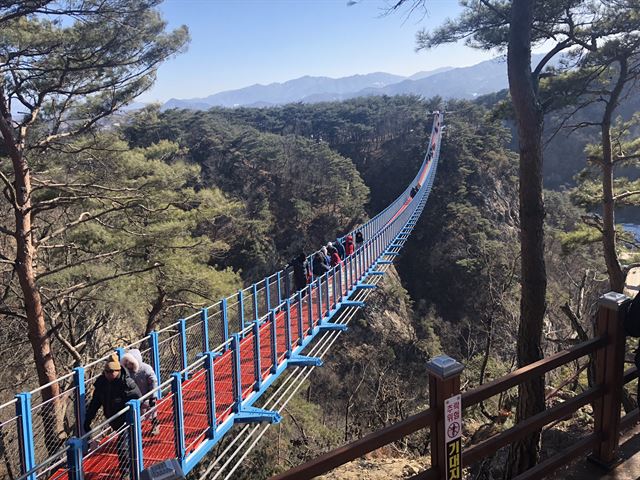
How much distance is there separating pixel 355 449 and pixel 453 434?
36 cm

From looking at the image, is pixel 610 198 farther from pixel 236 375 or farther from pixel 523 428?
pixel 523 428

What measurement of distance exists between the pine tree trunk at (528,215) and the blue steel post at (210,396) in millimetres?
2407

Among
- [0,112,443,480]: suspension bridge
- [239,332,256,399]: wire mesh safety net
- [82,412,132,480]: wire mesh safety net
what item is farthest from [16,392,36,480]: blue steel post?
[239,332,256,399]: wire mesh safety net

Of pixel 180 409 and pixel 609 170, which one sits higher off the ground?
pixel 609 170

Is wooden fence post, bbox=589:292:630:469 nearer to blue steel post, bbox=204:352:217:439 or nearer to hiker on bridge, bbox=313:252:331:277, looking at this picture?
blue steel post, bbox=204:352:217:439

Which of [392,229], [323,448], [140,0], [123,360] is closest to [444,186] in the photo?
[392,229]

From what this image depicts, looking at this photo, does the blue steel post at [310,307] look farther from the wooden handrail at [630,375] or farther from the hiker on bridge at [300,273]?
the wooden handrail at [630,375]

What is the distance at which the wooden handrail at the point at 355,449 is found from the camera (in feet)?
4.33

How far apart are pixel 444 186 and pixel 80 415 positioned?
3125 cm

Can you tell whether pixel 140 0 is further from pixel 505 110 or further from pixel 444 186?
pixel 444 186

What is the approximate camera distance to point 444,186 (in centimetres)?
3297

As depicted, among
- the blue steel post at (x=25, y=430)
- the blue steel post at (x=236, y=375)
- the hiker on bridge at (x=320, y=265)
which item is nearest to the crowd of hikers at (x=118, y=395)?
the blue steel post at (x=25, y=430)

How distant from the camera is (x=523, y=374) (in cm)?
185

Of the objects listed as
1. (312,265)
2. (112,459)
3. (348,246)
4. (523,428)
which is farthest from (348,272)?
(523,428)
